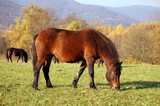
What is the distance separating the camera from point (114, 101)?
6.48 m

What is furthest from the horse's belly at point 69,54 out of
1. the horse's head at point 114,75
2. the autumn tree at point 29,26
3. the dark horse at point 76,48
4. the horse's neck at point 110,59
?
the autumn tree at point 29,26

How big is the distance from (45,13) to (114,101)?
55.7m

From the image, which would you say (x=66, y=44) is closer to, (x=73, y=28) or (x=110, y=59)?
(x=110, y=59)

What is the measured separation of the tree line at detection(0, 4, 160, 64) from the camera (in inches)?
1705

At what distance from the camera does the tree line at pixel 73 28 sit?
43312 mm

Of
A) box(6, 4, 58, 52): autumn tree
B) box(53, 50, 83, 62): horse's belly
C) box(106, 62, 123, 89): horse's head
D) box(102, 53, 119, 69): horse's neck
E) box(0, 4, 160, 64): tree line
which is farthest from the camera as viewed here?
box(6, 4, 58, 52): autumn tree

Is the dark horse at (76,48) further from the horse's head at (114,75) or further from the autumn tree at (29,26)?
the autumn tree at (29,26)

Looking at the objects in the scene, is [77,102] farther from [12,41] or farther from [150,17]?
[12,41]

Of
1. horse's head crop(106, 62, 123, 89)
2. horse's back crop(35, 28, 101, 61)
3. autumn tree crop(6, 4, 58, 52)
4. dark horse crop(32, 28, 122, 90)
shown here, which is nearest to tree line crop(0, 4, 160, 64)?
autumn tree crop(6, 4, 58, 52)

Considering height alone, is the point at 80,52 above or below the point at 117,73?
above

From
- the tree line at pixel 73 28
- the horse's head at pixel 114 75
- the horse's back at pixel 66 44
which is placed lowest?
the tree line at pixel 73 28

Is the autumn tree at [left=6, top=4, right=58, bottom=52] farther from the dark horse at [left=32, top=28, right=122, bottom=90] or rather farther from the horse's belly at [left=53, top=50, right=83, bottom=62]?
the horse's belly at [left=53, top=50, right=83, bottom=62]

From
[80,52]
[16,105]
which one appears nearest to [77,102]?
[16,105]

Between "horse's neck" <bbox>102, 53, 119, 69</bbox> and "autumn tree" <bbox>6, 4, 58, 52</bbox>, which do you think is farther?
"autumn tree" <bbox>6, 4, 58, 52</bbox>
